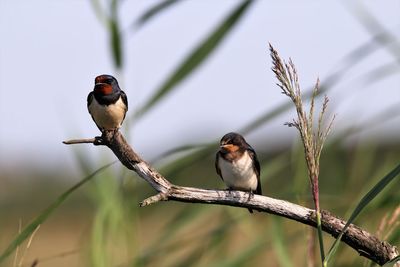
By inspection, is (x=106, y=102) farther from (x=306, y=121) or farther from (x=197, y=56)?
(x=306, y=121)

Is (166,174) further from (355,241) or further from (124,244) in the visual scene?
(355,241)

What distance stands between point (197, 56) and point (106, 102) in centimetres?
66

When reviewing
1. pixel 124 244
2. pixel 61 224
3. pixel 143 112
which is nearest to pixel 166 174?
pixel 143 112

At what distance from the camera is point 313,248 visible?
2209 mm

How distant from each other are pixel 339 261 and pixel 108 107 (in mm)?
788

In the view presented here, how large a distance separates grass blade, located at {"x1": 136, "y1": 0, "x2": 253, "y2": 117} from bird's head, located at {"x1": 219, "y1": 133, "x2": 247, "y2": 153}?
2.70 ft

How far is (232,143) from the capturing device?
2904mm

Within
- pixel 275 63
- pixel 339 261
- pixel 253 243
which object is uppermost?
pixel 275 63

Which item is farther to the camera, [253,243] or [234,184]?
[234,184]

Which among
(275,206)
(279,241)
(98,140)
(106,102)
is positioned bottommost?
Answer: (279,241)

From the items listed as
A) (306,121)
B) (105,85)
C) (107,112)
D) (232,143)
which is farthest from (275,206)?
(232,143)

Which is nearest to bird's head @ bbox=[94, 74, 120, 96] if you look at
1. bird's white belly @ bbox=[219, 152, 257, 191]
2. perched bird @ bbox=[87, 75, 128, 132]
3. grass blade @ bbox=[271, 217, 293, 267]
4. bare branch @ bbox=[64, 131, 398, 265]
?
perched bird @ bbox=[87, 75, 128, 132]

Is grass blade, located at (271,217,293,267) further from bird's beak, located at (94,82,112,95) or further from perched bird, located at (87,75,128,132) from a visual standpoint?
bird's beak, located at (94,82,112,95)

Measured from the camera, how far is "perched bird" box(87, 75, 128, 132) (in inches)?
99.7
